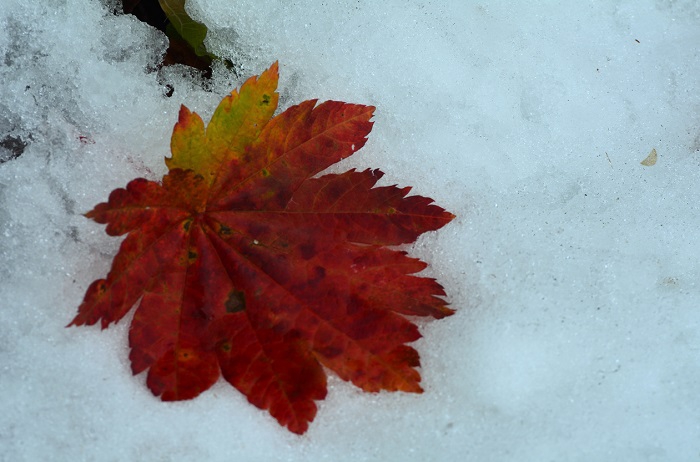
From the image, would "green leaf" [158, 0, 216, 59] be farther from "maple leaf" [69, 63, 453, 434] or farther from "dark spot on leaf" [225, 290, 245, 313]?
"dark spot on leaf" [225, 290, 245, 313]

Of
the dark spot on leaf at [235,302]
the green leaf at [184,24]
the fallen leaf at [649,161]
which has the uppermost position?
the fallen leaf at [649,161]

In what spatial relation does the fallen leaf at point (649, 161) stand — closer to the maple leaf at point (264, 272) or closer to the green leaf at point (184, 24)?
the maple leaf at point (264, 272)

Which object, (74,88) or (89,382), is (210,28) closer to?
(74,88)

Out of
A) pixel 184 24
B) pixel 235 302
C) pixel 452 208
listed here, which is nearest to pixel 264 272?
pixel 235 302

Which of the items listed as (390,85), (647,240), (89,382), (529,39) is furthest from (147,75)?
(647,240)

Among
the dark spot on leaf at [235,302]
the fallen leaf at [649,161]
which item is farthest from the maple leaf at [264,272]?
the fallen leaf at [649,161]

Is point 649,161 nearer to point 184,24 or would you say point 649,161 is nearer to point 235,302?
point 235,302

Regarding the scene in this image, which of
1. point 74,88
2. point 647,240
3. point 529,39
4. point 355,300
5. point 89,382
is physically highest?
point 529,39
